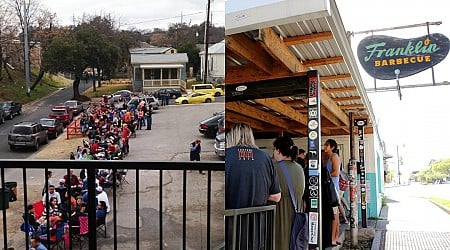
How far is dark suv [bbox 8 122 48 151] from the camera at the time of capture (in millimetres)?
1273

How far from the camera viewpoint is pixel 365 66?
3.11m

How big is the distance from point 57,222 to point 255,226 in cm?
53

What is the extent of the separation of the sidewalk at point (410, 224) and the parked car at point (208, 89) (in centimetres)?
295

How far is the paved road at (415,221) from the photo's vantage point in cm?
439

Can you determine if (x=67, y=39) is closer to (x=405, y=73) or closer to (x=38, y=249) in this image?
(x=38, y=249)

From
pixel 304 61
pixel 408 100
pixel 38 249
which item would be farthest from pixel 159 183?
pixel 408 100

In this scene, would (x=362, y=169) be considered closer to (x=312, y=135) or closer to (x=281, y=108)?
(x=312, y=135)

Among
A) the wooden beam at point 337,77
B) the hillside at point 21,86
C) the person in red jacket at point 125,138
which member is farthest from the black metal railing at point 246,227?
the wooden beam at point 337,77

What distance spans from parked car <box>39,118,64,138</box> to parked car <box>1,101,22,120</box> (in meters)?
0.09

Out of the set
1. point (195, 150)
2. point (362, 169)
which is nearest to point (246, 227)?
point (195, 150)

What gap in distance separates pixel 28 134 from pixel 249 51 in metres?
0.65

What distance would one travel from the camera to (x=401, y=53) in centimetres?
284

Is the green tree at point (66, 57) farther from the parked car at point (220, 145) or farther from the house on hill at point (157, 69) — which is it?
the parked car at point (220, 145)

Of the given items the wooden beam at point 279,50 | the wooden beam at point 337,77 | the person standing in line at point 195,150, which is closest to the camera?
the person standing in line at point 195,150
